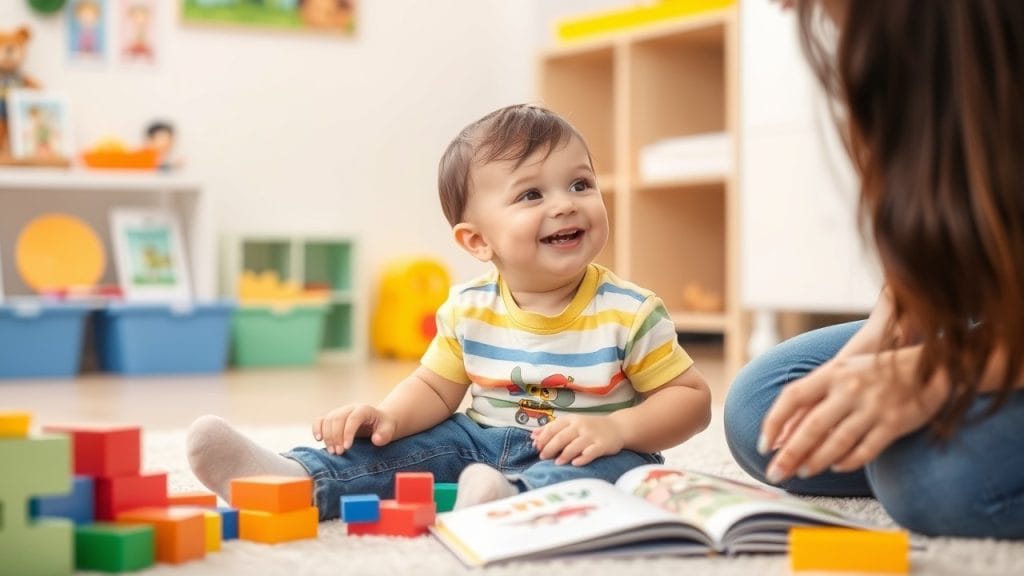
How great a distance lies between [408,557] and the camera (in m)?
0.86

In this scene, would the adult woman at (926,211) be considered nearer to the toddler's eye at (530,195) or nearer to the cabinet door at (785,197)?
the toddler's eye at (530,195)

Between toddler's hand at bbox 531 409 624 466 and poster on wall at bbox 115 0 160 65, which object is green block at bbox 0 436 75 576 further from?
poster on wall at bbox 115 0 160 65

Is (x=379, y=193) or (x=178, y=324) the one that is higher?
(x=379, y=193)

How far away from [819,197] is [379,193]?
135 cm

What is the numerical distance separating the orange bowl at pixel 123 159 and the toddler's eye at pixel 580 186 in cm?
198

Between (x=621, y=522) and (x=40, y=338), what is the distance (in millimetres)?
2151

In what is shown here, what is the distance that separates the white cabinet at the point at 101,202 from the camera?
2.81 metres

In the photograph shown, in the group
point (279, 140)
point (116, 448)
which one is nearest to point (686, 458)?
point (116, 448)

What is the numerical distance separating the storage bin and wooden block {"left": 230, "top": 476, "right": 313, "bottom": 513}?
Result: 188 centimetres

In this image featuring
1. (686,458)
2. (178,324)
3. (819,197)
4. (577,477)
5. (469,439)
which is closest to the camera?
(577,477)

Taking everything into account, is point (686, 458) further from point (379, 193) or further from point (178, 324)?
point (379, 193)

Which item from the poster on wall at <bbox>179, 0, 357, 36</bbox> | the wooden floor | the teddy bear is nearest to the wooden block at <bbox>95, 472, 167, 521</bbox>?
the wooden floor

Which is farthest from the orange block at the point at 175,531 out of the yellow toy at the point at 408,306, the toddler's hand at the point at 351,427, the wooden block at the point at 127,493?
the yellow toy at the point at 408,306

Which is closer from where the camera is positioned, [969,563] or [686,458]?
[969,563]
